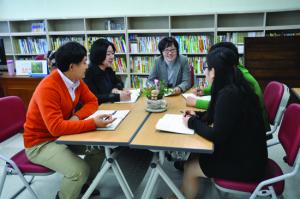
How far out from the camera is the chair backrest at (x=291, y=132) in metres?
1.20

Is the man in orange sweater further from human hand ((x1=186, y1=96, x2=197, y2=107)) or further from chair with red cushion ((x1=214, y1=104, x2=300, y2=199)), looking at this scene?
chair with red cushion ((x1=214, y1=104, x2=300, y2=199))

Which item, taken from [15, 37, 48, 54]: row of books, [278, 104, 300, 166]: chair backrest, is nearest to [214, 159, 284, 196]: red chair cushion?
[278, 104, 300, 166]: chair backrest

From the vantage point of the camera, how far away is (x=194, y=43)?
4.02 m

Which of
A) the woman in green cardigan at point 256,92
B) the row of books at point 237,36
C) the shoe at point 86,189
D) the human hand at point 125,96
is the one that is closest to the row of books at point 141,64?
the row of books at point 237,36

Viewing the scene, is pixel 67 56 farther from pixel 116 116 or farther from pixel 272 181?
pixel 272 181

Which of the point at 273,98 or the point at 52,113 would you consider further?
the point at 273,98

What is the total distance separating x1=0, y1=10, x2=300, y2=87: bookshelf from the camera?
3896mm

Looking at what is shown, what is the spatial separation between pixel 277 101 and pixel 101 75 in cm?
157

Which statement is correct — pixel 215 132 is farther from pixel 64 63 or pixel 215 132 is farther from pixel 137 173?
pixel 64 63

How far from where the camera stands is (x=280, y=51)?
3.76 m

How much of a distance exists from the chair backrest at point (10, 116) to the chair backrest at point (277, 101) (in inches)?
77.4

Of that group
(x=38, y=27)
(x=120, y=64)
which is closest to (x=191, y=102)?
(x=120, y=64)

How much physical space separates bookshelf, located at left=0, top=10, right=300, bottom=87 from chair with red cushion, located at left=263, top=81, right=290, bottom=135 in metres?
2.23

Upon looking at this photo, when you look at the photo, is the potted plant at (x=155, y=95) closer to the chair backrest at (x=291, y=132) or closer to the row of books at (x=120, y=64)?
the chair backrest at (x=291, y=132)
